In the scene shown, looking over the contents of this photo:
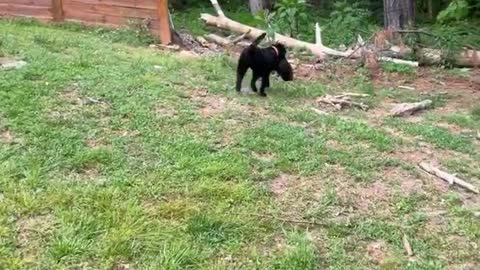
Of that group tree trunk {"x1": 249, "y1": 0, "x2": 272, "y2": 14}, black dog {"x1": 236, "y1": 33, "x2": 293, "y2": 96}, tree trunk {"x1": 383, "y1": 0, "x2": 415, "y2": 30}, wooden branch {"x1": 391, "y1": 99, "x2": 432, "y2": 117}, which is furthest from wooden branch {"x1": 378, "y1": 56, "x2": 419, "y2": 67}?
tree trunk {"x1": 249, "y1": 0, "x2": 272, "y2": 14}

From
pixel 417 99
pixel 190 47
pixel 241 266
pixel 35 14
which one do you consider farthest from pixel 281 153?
pixel 35 14

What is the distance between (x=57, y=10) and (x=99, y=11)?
82cm

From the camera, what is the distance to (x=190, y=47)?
9.17 m

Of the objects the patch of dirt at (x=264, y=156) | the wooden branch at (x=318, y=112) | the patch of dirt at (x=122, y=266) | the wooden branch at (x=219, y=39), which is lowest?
the patch of dirt at (x=122, y=266)

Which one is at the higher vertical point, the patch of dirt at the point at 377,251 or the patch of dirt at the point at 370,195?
the patch of dirt at the point at 370,195

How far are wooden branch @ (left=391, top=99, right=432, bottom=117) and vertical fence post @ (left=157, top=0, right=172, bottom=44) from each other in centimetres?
395

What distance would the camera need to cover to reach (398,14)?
995cm

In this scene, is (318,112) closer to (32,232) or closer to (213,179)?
(213,179)

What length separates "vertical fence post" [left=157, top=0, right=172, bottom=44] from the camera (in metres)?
8.93

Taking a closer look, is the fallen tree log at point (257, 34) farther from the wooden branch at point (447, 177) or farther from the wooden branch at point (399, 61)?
the wooden branch at point (447, 177)

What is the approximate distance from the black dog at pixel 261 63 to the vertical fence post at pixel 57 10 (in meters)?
4.95

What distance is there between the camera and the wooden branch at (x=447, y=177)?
13.7ft

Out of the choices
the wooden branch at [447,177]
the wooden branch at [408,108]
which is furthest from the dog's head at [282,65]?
the wooden branch at [447,177]

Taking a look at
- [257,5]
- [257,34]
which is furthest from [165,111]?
[257,5]
